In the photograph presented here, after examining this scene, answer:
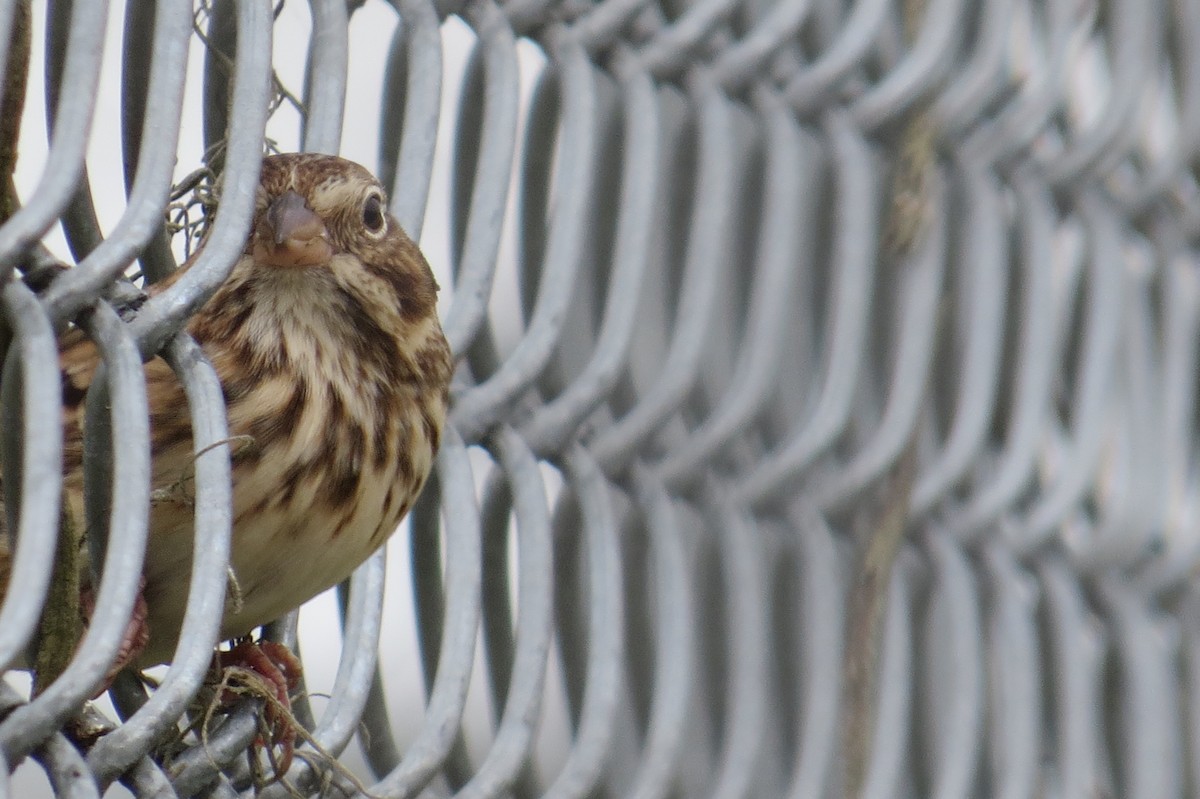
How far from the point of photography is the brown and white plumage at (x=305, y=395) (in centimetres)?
141

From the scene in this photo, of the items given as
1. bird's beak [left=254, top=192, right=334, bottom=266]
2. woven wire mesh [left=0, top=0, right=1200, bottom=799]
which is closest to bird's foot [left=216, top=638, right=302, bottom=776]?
woven wire mesh [left=0, top=0, right=1200, bottom=799]

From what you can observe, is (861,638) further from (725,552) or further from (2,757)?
(2,757)

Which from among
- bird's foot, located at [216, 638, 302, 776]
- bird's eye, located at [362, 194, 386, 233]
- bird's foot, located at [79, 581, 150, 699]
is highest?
bird's eye, located at [362, 194, 386, 233]

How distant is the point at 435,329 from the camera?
5.49ft

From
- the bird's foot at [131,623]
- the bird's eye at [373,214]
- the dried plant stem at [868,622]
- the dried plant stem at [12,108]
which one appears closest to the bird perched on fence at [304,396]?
the bird's eye at [373,214]

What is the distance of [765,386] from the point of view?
188 centimetres

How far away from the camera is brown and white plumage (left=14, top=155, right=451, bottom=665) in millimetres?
1407

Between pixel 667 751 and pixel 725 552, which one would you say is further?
pixel 725 552

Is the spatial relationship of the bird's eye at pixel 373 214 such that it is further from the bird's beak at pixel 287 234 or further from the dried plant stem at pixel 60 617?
the dried plant stem at pixel 60 617

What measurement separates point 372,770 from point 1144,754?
1038 mm

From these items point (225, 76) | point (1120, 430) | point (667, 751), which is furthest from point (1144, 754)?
point (225, 76)

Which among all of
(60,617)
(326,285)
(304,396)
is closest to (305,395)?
(304,396)

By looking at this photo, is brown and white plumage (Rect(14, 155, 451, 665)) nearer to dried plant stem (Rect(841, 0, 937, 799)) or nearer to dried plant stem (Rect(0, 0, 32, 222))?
dried plant stem (Rect(0, 0, 32, 222))

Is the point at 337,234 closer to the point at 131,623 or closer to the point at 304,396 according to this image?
the point at 304,396
